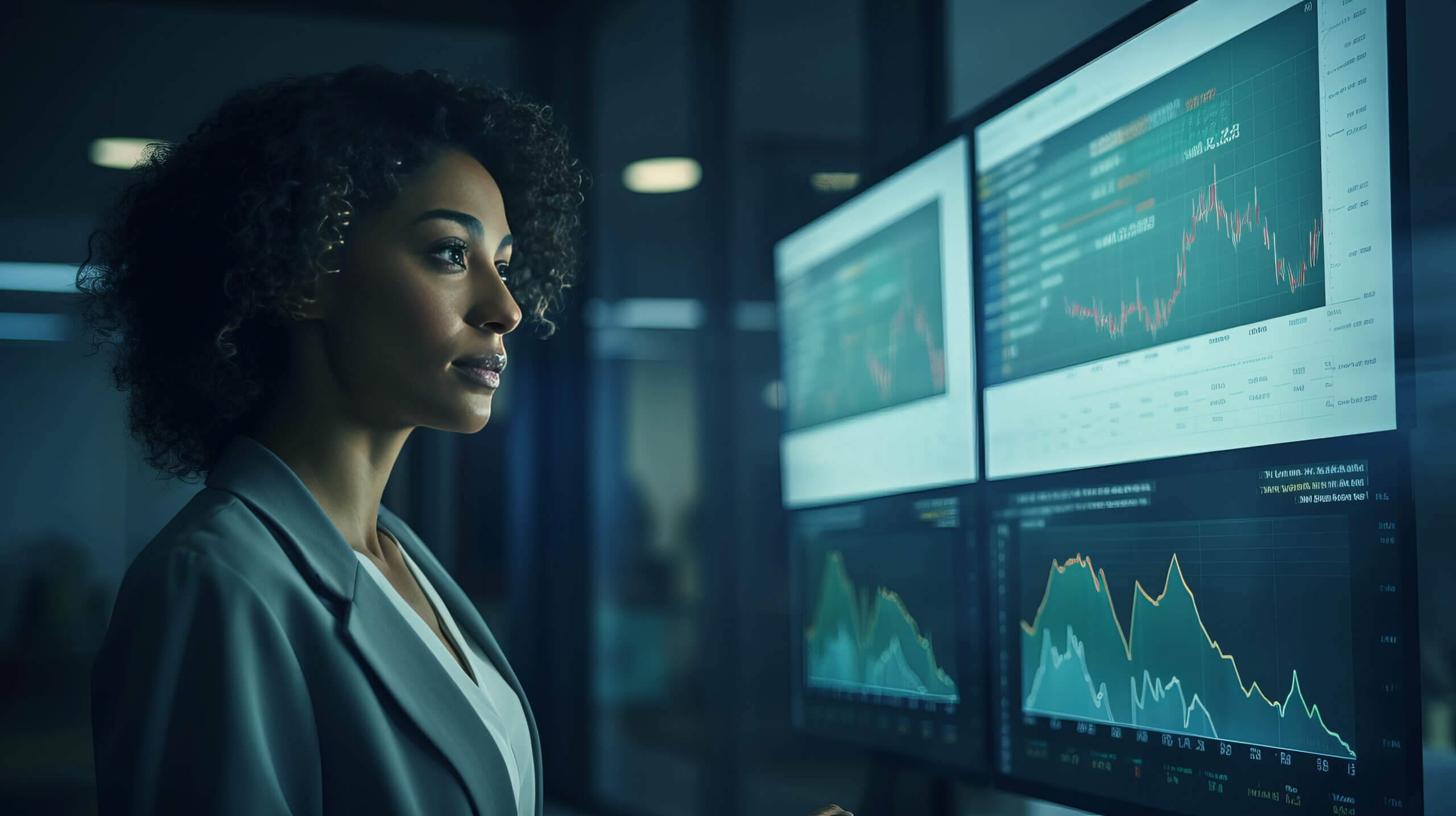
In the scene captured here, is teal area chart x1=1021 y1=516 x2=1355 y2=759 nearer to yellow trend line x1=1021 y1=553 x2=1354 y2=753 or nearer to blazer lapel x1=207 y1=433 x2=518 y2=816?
yellow trend line x1=1021 y1=553 x2=1354 y2=753

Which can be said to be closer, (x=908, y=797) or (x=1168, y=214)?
(x=1168, y=214)

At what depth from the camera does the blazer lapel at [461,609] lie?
125cm

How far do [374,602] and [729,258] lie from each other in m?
2.09

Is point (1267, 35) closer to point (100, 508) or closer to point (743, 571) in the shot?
point (743, 571)

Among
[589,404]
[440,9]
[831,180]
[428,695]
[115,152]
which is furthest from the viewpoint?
[440,9]

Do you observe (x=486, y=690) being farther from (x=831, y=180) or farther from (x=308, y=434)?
(x=831, y=180)

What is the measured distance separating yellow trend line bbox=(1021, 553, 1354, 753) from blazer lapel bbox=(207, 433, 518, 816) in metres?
0.72

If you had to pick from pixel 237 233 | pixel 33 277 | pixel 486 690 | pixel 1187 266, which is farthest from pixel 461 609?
pixel 33 277

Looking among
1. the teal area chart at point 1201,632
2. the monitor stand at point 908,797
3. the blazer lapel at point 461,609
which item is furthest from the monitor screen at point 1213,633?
the blazer lapel at point 461,609

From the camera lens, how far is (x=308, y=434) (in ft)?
3.77

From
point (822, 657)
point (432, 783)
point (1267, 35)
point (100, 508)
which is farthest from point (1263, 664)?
point (100, 508)

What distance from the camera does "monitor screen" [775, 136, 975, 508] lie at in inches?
60.6

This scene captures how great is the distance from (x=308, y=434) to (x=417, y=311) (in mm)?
183

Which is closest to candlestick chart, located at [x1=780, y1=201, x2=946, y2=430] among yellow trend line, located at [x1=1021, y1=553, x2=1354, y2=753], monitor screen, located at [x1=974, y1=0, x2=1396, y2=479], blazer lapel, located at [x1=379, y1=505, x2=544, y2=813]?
monitor screen, located at [x1=974, y1=0, x2=1396, y2=479]
